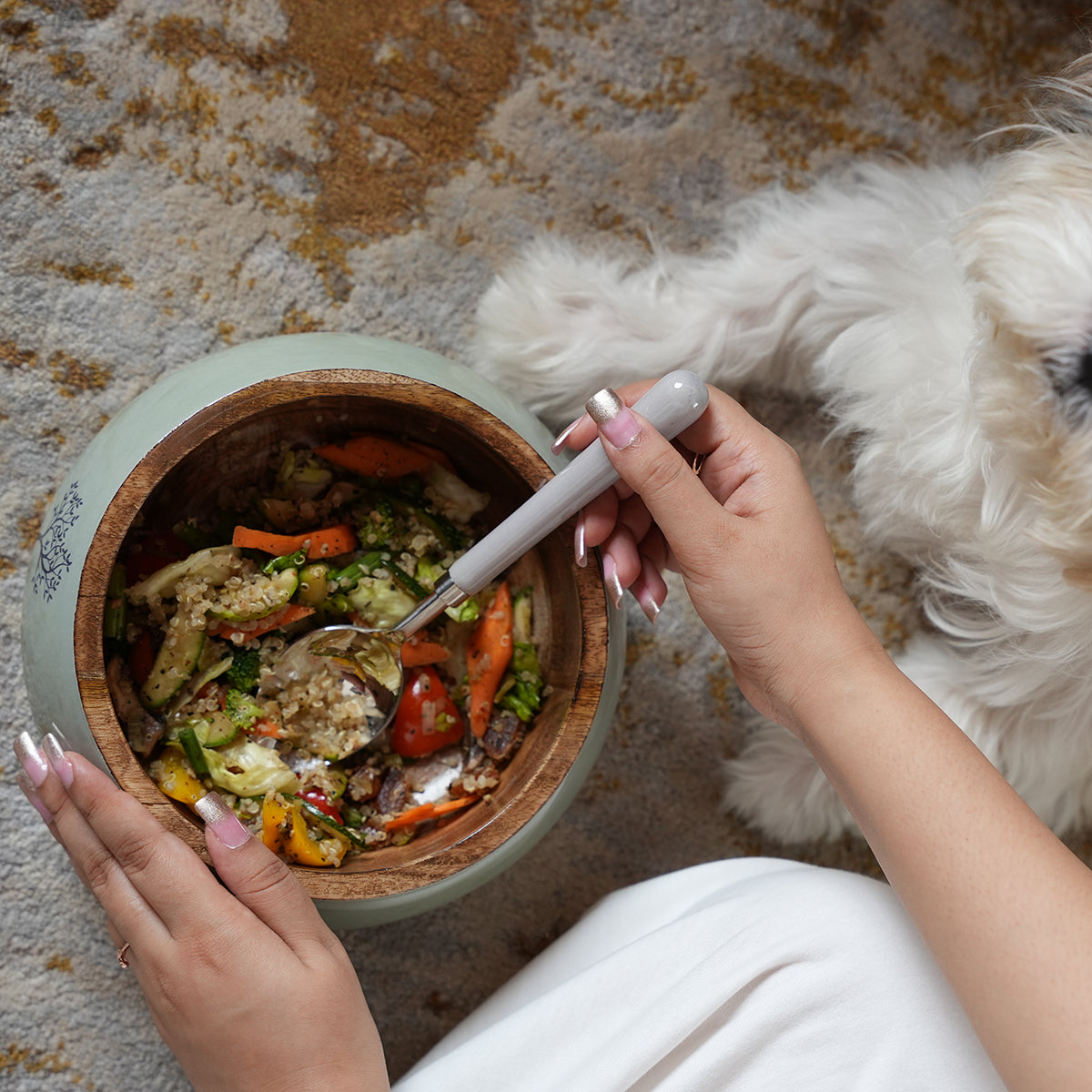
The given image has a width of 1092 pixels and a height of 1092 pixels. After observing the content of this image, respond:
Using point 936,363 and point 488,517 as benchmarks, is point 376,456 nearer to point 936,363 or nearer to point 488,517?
point 488,517

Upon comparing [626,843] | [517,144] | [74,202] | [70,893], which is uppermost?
[517,144]

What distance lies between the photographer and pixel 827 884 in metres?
0.92

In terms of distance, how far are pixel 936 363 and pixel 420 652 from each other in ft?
1.90

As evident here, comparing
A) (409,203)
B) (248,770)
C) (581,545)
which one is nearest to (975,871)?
(581,545)

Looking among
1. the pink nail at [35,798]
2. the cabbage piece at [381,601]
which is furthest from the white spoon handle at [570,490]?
the pink nail at [35,798]

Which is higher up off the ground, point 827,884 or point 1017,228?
point 1017,228

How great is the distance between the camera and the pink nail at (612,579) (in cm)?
91

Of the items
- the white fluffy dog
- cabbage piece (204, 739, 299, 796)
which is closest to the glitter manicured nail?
the white fluffy dog

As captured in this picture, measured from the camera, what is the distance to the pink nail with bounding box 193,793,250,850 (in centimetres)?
83

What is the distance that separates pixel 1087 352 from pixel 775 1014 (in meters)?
0.60

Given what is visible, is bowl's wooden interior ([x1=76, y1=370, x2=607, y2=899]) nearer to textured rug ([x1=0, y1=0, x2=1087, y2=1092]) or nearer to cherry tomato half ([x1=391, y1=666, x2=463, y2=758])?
cherry tomato half ([x1=391, y1=666, x2=463, y2=758])

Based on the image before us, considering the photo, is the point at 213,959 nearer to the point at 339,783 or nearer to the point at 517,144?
the point at 339,783

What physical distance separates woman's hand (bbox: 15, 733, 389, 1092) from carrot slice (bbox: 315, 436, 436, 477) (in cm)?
35

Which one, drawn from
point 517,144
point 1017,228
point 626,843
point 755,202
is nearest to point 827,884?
point 626,843
